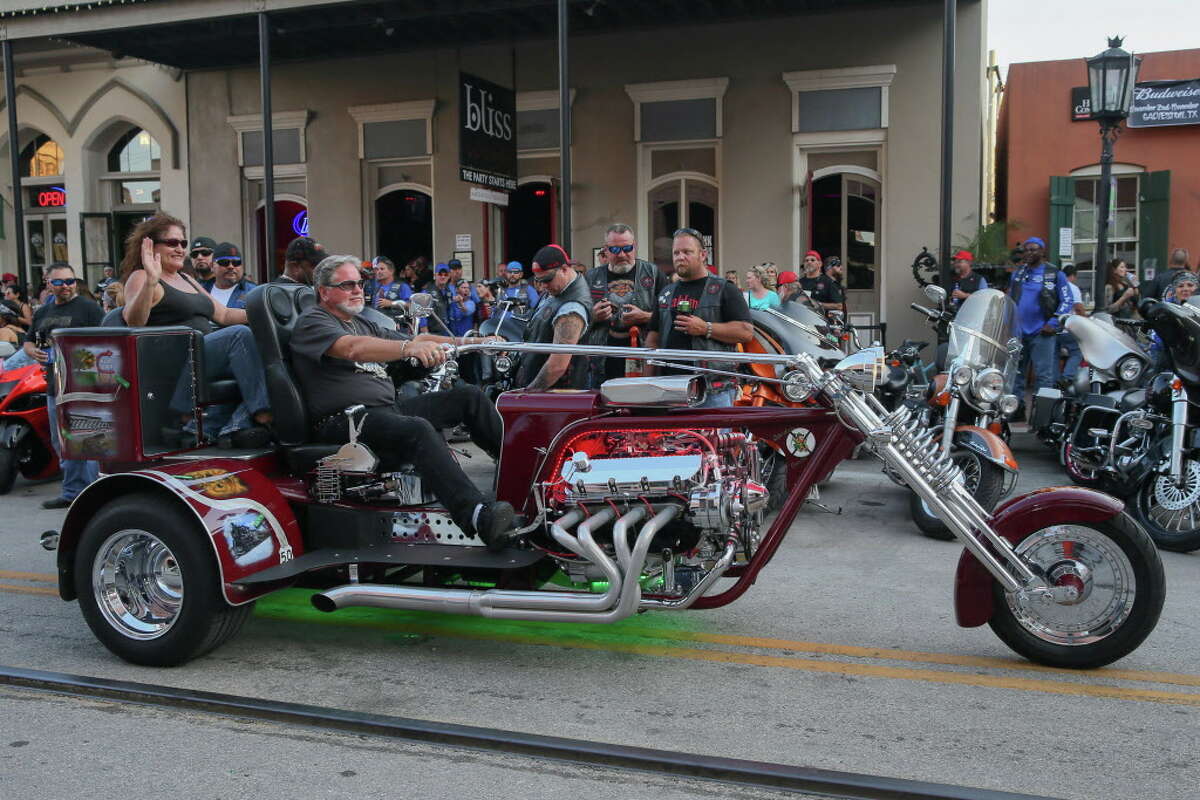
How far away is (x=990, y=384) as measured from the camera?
21.4 feet

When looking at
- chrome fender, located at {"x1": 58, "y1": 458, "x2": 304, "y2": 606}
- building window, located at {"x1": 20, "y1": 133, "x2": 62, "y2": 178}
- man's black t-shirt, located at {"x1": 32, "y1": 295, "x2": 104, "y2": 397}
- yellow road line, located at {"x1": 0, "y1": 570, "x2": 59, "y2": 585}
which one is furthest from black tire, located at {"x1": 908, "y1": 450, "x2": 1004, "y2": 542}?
building window, located at {"x1": 20, "y1": 133, "x2": 62, "y2": 178}

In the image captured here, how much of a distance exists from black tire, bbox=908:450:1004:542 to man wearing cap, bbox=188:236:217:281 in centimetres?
600

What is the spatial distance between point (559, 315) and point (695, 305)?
0.89 m

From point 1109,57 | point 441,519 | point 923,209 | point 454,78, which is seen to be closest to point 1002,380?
point 441,519

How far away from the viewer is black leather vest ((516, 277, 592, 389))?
7262 millimetres

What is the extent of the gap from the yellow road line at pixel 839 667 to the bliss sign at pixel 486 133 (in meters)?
9.79

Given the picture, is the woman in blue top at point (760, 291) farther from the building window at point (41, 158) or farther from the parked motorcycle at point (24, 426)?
the building window at point (41, 158)

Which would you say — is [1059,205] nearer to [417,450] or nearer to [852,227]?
[852,227]

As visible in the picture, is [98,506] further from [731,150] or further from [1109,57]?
[731,150]

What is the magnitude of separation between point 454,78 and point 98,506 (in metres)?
13.4

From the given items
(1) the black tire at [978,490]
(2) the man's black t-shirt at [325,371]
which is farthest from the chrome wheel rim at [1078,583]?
(2) the man's black t-shirt at [325,371]

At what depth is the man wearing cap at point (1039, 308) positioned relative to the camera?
11508mm

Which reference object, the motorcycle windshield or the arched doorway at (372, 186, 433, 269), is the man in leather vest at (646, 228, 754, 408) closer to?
the motorcycle windshield

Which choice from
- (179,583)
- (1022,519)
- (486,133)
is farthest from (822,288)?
(179,583)
